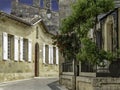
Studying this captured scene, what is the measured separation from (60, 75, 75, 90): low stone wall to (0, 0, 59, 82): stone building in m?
5.50

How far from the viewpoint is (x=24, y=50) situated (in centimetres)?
3409

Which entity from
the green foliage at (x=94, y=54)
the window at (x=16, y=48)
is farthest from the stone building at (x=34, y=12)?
the green foliage at (x=94, y=54)

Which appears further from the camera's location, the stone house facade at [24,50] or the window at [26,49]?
the window at [26,49]

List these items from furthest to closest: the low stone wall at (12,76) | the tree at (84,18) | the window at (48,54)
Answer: the window at (48,54)
the low stone wall at (12,76)
the tree at (84,18)

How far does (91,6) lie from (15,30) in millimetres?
16477

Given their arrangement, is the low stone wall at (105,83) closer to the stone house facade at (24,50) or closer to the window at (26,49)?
the stone house facade at (24,50)

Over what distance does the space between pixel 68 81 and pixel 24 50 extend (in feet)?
44.5

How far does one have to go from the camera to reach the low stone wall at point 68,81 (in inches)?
743

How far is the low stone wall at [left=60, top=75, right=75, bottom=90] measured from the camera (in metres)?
18.9

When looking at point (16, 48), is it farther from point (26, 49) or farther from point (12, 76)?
point (26, 49)

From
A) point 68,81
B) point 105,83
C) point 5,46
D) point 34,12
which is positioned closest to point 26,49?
point 5,46

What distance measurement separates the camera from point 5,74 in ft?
93.4

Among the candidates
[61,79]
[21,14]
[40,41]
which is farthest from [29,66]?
[21,14]

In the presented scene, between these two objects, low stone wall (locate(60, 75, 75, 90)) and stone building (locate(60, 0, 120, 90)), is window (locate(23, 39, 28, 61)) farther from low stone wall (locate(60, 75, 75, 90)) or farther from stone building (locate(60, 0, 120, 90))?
stone building (locate(60, 0, 120, 90))
